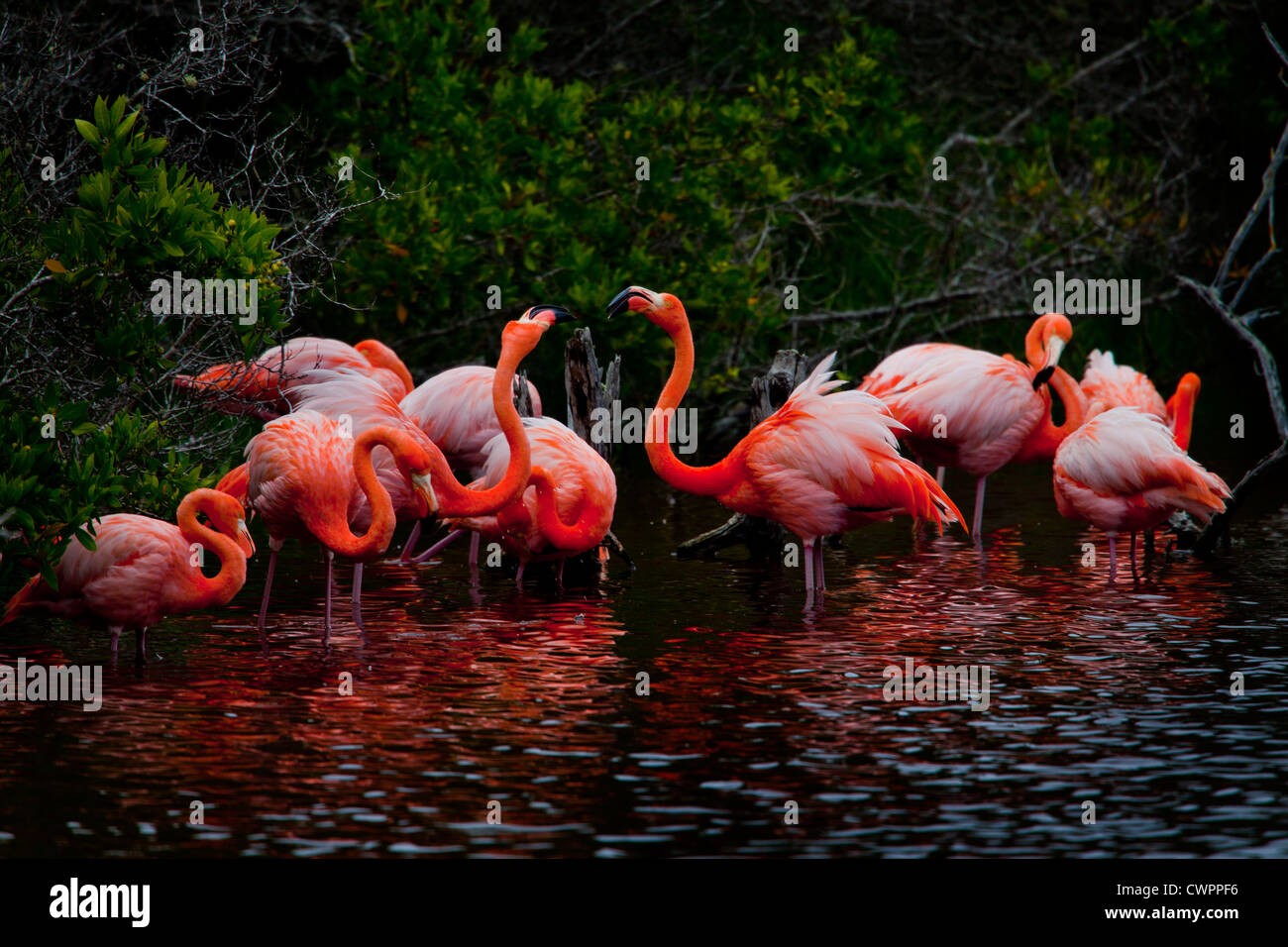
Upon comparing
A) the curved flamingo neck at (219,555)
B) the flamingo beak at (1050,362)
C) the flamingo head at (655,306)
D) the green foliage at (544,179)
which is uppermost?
the green foliage at (544,179)

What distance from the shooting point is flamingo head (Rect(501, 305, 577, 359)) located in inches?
355

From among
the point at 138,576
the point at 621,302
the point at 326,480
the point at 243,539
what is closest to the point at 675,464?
the point at 621,302

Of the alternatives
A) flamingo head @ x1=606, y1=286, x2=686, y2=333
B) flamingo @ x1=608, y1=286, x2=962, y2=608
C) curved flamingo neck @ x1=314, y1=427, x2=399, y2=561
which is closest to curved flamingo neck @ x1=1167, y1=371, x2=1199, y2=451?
flamingo @ x1=608, y1=286, x2=962, y2=608

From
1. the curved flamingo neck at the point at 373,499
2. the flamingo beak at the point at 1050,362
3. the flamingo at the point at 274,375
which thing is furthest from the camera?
the flamingo beak at the point at 1050,362

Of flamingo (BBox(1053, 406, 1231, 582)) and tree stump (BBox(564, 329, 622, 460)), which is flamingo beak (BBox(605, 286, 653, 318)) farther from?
flamingo (BBox(1053, 406, 1231, 582))

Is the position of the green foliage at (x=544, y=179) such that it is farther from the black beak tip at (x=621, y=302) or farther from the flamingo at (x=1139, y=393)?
the black beak tip at (x=621, y=302)

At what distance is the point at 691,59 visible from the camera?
17047mm

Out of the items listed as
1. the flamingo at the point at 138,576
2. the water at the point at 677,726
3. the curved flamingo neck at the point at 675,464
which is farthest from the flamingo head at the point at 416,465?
the curved flamingo neck at the point at 675,464

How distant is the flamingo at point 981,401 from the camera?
36.6 feet

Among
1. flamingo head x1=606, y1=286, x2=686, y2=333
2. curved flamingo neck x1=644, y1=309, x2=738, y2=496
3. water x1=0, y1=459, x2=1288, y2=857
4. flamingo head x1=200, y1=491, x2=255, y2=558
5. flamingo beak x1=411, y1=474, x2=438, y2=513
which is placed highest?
flamingo head x1=606, y1=286, x2=686, y2=333

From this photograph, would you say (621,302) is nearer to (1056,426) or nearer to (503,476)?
(503,476)

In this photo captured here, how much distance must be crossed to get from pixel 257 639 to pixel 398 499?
172 centimetres

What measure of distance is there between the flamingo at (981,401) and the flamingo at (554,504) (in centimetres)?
266

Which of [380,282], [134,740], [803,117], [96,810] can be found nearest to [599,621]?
[134,740]
